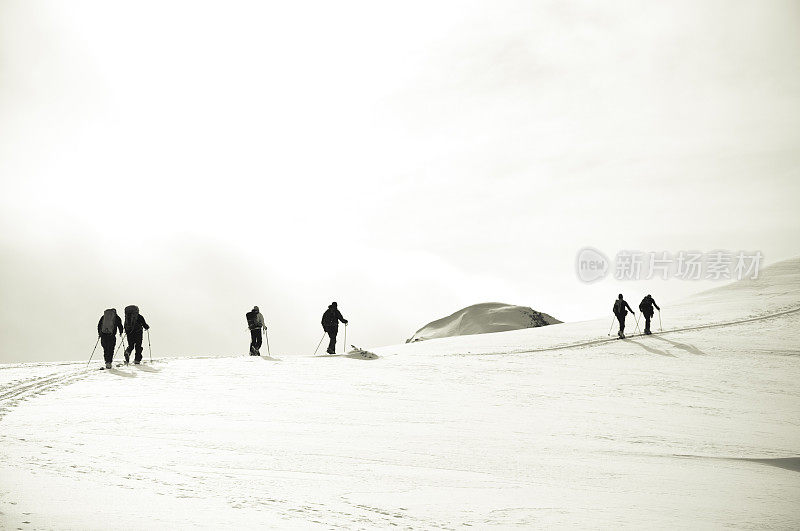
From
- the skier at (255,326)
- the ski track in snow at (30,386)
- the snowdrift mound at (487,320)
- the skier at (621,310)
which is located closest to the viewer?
the ski track in snow at (30,386)

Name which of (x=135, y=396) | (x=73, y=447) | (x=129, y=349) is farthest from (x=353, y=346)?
(x=73, y=447)

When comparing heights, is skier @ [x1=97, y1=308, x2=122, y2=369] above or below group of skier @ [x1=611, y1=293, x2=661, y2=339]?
below

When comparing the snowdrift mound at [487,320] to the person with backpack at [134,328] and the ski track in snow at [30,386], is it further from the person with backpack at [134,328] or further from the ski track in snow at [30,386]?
the ski track in snow at [30,386]

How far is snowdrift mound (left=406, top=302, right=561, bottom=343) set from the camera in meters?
44.1

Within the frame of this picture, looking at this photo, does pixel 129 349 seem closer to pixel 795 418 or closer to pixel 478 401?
pixel 478 401

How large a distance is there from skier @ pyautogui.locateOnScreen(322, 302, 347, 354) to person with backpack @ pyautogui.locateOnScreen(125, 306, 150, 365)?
6238mm

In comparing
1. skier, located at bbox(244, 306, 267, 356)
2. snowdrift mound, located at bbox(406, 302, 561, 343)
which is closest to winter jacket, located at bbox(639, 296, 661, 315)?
skier, located at bbox(244, 306, 267, 356)

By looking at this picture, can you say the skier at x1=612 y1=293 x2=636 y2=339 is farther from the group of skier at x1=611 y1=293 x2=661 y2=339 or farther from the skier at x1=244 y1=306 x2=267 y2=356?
the skier at x1=244 y1=306 x2=267 y2=356

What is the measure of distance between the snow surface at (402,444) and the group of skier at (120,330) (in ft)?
2.98

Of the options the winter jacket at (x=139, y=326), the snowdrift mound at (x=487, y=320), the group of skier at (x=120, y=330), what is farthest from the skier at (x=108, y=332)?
the snowdrift mound at (x=487, y=320)

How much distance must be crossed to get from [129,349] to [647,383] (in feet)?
45.2

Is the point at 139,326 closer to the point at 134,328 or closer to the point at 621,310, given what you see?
the point at 134,328

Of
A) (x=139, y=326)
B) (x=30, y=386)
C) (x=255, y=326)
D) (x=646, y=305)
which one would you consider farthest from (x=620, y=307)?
(x=30, y=386)

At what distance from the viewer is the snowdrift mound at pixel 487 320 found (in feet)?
145
